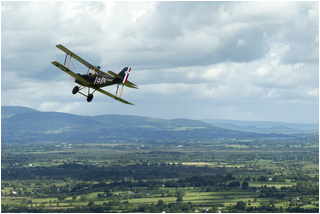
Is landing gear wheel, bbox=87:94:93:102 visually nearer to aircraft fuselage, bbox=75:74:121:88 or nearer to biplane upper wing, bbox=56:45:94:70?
aircraft fuselage, bbox=75:74:121:88

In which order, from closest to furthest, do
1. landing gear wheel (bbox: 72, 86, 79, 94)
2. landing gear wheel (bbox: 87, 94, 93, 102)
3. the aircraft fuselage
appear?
landing gear wheel (bbox: 87, 94, 93, 102), landing gear wheel (bbox: 72, 86, 79, 94), the aircraft fuselage

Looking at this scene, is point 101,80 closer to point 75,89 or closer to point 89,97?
point 89,97

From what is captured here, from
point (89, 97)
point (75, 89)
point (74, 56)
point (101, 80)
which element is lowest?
point (89, 97)

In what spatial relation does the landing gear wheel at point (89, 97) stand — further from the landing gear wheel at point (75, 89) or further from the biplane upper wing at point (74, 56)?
the biplane upper wing at point (74, 56)

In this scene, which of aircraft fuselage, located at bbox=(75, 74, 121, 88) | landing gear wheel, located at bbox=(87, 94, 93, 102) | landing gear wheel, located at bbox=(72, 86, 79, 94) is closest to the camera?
landing gear wheel, located at bbox=(87, 94, 93, 102)

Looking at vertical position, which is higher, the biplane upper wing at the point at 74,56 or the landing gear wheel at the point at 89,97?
the biplane upper wing at the point at 74,56

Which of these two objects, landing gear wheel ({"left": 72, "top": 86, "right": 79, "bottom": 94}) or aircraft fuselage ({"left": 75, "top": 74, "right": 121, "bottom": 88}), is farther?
aircraft fuselage ({"left": 75, "top": 74, "right": 121, "bottom": 88})

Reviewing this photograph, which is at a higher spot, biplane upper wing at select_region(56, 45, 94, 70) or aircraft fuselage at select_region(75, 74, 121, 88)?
biplane upper wing at select_region(56, 45, 94, 70)

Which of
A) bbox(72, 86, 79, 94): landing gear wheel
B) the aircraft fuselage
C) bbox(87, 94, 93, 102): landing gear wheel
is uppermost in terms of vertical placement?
the aircraft fuselage

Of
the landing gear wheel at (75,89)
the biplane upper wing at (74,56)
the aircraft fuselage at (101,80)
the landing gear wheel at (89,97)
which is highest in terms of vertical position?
the biplane upper wing at (74,56)

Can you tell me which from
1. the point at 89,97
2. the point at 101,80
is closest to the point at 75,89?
the point at 89,97

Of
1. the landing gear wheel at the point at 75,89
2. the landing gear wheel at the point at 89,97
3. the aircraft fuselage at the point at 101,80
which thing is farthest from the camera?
the aircraft fuselage at the point at 101,80

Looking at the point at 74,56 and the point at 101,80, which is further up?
the point at 74,56

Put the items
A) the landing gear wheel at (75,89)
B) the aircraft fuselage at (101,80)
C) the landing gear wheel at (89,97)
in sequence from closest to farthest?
the landing gear wheel at (89,97)
the landing gear wheel at (75,89)
the aircraft fuselage at (101,80)
